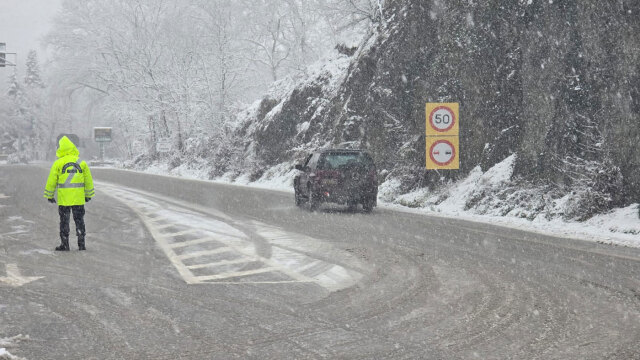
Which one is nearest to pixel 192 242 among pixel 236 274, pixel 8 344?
pixel 236 274

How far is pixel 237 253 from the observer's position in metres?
10.3

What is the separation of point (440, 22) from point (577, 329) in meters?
18.2

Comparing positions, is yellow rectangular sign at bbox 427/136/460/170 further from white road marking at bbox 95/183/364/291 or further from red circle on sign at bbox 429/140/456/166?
white road marking at bbox 95/183/364/291

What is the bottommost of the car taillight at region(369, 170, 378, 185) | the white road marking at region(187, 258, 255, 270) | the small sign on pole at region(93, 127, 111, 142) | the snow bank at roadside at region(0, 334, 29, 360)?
the white road marking at region(187, 258, 255, 270)

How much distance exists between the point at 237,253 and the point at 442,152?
9.76 m

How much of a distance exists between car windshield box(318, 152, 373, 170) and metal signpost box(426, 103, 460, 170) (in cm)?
179

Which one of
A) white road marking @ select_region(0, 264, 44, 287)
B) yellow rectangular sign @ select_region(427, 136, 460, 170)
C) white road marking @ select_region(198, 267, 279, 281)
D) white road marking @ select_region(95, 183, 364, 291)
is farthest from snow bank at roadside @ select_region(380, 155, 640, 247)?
white road marking @ select_region(0, 264, 44, 287)

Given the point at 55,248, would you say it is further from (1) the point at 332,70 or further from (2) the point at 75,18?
(2) the point at 75,18

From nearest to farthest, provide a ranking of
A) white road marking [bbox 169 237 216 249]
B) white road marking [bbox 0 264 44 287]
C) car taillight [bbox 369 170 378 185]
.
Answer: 1. white road marking [bbox 0 264 44 287]
2. white road marking [bbox 169 237 216 249]
3. car taillight [bbox 369 170 378 185]

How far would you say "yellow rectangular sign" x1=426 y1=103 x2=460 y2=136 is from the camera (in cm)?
1811

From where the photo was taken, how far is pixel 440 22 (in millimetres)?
22438

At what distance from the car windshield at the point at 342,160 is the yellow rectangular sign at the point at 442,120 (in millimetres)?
1936

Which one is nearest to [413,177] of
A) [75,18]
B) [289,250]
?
[289,250]

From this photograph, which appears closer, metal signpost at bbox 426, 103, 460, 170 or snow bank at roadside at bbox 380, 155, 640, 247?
snow bank at roadside at bbox 380, 155, 640, 247
